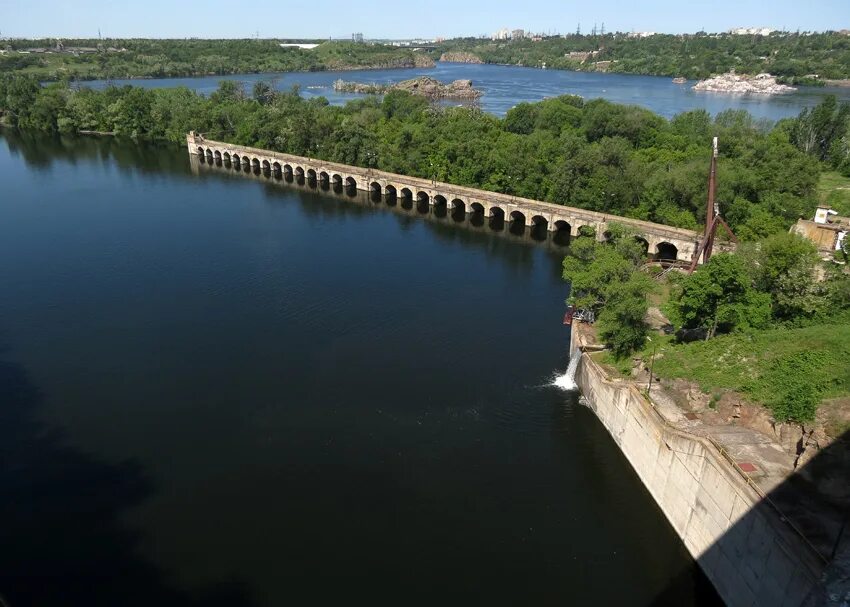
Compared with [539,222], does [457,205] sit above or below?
above

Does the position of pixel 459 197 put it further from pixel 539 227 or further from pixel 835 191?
pixel 835 191

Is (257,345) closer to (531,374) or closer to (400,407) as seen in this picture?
(400,407)

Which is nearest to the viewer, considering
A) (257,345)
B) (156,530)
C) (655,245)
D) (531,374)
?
(156,530)

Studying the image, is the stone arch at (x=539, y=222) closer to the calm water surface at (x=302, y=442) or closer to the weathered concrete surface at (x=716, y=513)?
the calm water surface at (x=302, y=442)

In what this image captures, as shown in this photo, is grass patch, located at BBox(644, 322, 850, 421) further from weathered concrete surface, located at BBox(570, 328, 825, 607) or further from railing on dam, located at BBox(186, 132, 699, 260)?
railing on dam, located at BBox(186, 132, 699, 260)

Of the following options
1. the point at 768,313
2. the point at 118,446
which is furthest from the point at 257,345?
the point at 768,313

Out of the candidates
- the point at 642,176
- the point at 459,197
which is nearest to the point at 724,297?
the point at 642,176
